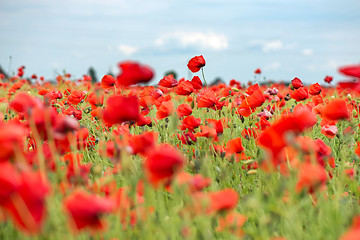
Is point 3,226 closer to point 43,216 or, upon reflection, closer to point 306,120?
point 43,216

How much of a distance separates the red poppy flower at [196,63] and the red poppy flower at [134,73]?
1.15m

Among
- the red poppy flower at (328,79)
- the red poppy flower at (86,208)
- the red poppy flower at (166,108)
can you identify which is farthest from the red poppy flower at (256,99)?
the red poppy flower at (328,79)

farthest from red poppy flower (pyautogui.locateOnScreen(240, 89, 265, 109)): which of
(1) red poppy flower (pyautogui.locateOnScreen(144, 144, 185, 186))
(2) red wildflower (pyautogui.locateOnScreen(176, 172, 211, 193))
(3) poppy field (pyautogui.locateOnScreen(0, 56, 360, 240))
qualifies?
(1) red poppy flower (pyautogui.locateOnScreen(144, 144, 185, 186))

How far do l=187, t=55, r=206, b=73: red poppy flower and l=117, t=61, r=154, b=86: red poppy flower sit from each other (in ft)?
3.79

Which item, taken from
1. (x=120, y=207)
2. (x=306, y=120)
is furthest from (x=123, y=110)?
(x=306, y=120)

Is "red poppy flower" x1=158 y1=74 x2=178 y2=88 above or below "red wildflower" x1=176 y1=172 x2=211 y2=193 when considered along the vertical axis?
above

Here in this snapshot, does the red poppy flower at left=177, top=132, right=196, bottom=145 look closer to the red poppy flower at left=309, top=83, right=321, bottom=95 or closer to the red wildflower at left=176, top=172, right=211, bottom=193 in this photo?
the red wildflower at left=176, top=172, right=211, bottom=193

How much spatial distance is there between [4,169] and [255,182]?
1527mm

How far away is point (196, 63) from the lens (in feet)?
8.73

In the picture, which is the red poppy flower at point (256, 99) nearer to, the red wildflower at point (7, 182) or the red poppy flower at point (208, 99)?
the red poppy flower at point (208, 99)

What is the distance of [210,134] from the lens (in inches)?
74.2

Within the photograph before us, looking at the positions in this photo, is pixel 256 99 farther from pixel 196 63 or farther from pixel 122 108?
pixel 122 108

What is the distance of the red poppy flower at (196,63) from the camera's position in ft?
8.67

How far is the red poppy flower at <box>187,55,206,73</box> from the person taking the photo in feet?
8.67
